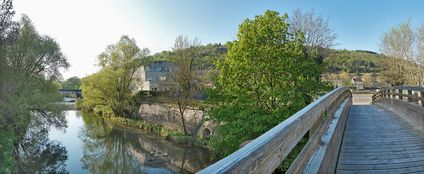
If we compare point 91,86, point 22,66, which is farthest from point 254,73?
point 91,86

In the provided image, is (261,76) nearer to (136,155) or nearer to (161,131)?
(136,155)

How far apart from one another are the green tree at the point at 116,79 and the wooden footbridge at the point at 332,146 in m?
33.0

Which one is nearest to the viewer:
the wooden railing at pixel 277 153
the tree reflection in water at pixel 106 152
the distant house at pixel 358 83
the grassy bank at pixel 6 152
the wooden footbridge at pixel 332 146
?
the wooden railing at pixel 277 153

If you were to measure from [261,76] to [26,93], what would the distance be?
51.5 feet

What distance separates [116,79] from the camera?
120 ft

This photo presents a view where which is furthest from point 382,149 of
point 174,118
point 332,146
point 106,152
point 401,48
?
point 401,48

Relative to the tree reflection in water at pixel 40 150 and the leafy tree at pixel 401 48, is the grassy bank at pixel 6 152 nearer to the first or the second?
the tree reflection in water at pixel 40 150

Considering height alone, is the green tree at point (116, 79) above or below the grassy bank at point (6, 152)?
above

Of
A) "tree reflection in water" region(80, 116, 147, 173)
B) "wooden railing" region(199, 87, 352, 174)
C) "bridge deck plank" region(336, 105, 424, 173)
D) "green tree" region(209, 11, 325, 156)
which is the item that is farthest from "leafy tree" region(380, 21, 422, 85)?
"wooden railing" region(199, 87, 352, 174)

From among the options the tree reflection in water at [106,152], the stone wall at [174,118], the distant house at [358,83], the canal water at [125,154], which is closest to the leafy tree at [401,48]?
the distant house at [358,83]

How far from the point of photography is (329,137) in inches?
140

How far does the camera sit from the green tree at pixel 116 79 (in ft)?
120

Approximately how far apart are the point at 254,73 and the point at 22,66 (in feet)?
57.8

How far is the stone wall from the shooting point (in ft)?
80.5
